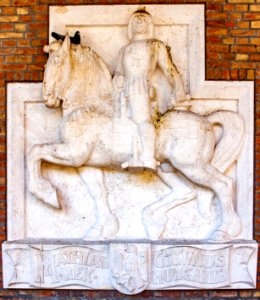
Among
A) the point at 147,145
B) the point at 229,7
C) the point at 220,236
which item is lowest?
the point at 220,236

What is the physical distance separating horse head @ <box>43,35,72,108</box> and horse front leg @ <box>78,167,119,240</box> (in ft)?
2.20

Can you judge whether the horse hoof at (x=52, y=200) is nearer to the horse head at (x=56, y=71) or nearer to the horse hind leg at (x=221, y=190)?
the horse head at (x=56, y=71)

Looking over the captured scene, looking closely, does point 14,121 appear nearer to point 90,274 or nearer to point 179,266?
point 90,274

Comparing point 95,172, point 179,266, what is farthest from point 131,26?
Answer: point 179,266

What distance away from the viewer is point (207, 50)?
4508 mm

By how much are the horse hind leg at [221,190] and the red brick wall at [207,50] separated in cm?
25

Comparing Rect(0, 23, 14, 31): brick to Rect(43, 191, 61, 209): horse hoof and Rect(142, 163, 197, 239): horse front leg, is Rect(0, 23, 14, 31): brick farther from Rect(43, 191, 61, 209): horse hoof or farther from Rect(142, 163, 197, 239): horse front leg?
Rect(142, 163, 197, 239): horse front leg

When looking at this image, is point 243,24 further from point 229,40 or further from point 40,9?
point 40,9

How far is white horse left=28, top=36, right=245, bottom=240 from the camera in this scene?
431cm

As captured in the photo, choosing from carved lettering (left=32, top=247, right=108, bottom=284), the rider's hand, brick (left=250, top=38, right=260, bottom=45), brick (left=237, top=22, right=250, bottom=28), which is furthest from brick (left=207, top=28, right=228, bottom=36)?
carved lettering (left=32, top=247, right=108, bottom=284)

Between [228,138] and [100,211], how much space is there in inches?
49.0

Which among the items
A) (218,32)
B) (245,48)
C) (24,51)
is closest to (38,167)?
(24,51)

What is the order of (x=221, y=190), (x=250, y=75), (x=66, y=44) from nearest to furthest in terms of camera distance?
1. (x=66, y=44)
2. (x=221, y=190)
3. (x=250, y=75)

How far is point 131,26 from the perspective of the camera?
→ 445 cm
